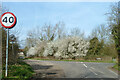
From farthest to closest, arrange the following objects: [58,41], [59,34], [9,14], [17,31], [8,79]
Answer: [59,34]
[58,41]
[17,31]
[9,14]
[8,79]

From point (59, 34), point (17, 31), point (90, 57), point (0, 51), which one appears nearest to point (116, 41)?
point (17, 31)

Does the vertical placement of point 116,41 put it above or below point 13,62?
above

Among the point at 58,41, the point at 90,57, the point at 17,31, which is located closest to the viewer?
the point at 17,31

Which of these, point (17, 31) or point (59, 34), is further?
point (59, 34)

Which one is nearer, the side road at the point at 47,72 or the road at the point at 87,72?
the side road at the point at 47,72

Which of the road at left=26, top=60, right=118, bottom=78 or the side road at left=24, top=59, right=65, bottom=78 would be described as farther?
the road at left=26, top=60, right=118, bottom=78

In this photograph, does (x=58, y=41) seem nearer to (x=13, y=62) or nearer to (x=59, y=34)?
(x=59, y=34)

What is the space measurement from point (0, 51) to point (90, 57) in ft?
107

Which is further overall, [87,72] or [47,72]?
[87,72]

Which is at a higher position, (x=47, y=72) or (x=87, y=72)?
(x=47, y=72)

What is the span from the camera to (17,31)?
1422 cm

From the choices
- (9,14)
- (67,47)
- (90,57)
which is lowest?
(90,57)

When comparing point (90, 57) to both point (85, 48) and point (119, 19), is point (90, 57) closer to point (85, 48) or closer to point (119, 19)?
point (85, 48)

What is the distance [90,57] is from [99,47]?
6580 mm
